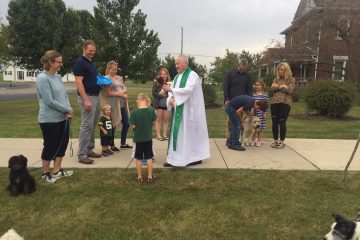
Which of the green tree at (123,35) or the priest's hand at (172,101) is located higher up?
the green tree at (123,35)

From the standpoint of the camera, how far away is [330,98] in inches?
562

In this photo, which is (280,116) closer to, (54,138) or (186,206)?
(186,206)

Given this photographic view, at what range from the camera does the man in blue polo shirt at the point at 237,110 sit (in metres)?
7.88

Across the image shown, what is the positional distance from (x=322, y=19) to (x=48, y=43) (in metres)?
17.1

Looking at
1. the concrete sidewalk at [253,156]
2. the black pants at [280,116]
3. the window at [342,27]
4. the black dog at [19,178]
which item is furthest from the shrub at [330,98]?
the window at [342,27]

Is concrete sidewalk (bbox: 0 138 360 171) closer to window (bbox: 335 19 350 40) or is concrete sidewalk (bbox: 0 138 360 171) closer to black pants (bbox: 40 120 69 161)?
black pants (bbox: 40 120 69 161)

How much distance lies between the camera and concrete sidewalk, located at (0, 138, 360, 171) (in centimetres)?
683

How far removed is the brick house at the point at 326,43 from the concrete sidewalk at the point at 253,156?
17.7 m

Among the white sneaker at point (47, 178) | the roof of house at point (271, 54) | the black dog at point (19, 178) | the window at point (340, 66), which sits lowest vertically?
the white sneaker at point (47, 178)

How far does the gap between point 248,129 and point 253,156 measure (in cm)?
116

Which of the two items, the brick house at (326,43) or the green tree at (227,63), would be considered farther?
the green tree at (227,63)

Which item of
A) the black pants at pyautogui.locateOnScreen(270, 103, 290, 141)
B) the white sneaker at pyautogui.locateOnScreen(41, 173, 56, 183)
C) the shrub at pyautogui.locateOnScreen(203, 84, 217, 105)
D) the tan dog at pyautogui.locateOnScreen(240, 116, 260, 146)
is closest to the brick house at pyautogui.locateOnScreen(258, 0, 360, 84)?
the shrub at pyautogui.locateOnScreen(203, 84, 217, 105)

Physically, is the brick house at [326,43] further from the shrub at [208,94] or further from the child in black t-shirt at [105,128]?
the child in black t-shirt at [105,128]

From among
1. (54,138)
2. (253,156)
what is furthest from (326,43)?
(54,138)
